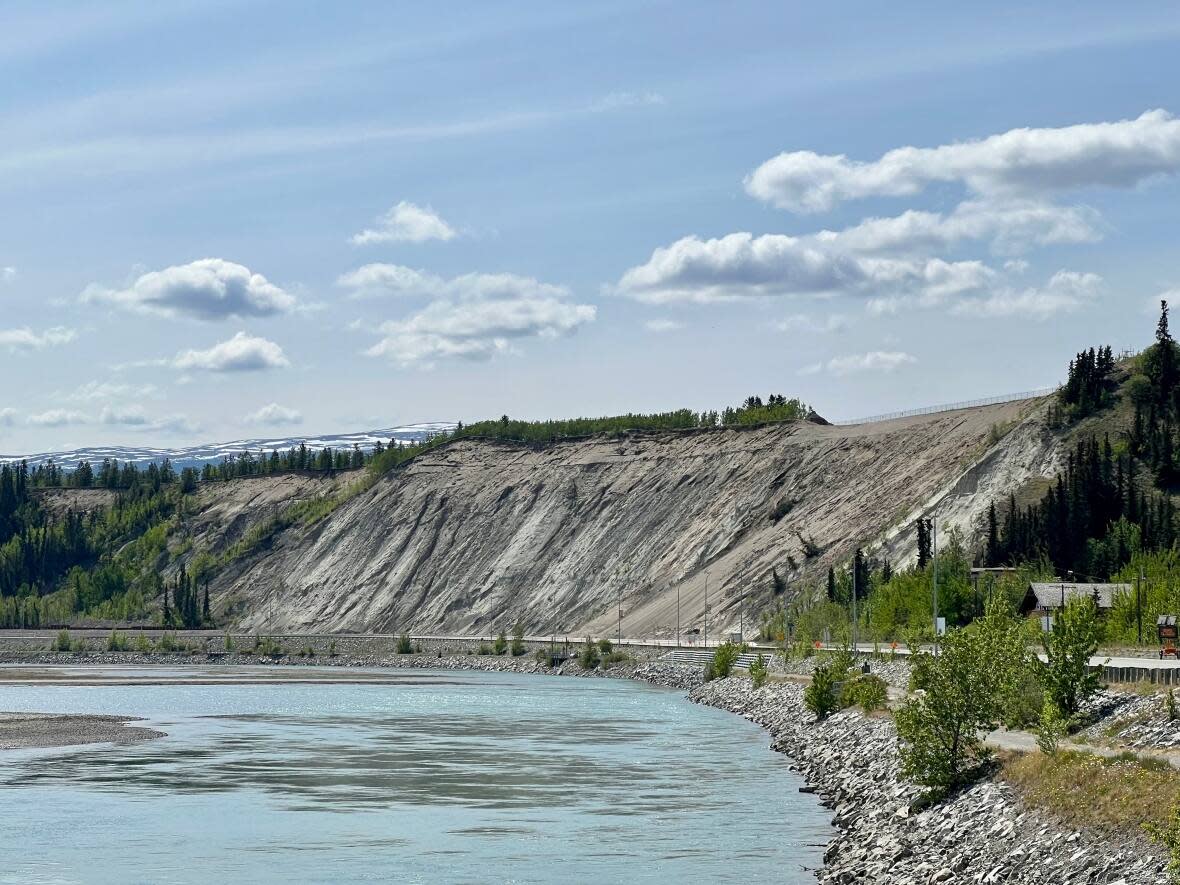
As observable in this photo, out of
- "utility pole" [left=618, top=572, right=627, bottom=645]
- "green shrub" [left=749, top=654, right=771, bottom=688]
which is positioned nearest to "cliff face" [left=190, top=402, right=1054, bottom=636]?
"utility pole" [left=618, top=572, right=627, bottom=645]

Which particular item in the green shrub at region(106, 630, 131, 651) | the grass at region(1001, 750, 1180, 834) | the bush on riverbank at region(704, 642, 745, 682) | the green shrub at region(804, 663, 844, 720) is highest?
Result: the grass at region(1001, 750, 1180, 834)

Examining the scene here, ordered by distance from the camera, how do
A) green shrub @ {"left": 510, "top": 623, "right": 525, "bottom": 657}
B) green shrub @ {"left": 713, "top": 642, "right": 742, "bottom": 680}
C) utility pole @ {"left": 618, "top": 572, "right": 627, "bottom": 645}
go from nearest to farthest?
green shrub @ {"left": 713, "top": 642, "right": 742, "bottom": 680}, utility pole @ {"left": 618, "top": 572, "right": 627, "bottom": 645}, green shrub @ {"left": 510, "top": 623, "right": 525, "bottom": 657}

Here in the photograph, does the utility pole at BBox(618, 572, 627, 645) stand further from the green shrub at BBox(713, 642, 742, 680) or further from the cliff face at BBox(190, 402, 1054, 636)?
the green shrub at BBox(713, 642, 742, 680)

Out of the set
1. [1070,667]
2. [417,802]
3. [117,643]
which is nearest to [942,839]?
[1070,667]

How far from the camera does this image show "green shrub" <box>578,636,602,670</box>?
12512cm

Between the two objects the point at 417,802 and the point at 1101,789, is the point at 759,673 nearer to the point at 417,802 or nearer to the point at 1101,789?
the point at 417,802

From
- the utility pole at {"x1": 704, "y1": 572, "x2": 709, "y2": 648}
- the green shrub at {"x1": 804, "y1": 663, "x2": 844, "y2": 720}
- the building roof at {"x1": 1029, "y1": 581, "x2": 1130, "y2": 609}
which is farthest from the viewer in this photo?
the utility pole at {"x1": 704, "y1": 572, "x2": 709, "y2": 648}

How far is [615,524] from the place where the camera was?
160m

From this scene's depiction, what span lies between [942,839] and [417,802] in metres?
19.2

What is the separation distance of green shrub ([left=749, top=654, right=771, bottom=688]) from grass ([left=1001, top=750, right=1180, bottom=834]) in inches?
2117

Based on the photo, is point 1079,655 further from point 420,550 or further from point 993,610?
point 420,550

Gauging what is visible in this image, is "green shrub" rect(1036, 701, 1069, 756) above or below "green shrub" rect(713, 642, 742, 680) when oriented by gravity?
above

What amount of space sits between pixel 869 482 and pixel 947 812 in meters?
109

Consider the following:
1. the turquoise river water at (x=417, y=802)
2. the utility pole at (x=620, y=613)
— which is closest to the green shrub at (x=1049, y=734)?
the turquoise river water at (x=417, y=802)
